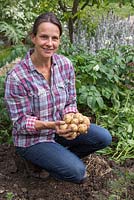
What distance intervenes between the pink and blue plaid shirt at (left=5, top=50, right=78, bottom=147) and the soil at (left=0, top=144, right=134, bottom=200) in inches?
11.5

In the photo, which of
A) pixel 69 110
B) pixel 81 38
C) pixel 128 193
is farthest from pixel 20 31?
pixel 128 193

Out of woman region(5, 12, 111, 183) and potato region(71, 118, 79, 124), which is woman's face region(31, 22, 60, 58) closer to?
woman region(5, 12, 111, 183)

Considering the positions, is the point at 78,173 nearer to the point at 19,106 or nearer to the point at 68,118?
the point at 68,118

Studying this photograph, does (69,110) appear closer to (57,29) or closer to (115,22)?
(57,29)

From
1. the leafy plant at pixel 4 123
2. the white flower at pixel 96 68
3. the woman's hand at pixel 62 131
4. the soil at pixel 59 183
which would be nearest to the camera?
the woman's hand at pixel 62 131

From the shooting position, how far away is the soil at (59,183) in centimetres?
306

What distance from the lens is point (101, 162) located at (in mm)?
3428

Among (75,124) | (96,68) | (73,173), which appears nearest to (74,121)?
(75,124)

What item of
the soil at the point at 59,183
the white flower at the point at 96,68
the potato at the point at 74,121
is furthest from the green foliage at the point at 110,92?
the potato at the point at 74,121

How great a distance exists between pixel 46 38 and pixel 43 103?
0.40 m

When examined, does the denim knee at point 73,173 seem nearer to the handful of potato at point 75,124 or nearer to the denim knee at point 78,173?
the denim knee at point 78,173

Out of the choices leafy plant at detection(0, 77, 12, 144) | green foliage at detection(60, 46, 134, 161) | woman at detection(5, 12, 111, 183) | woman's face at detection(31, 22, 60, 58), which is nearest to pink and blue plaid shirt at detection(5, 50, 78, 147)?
woman at detection(5, 12, 111, 183)

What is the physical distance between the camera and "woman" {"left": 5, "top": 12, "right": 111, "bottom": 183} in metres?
2.93

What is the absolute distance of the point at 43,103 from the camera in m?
3.01
